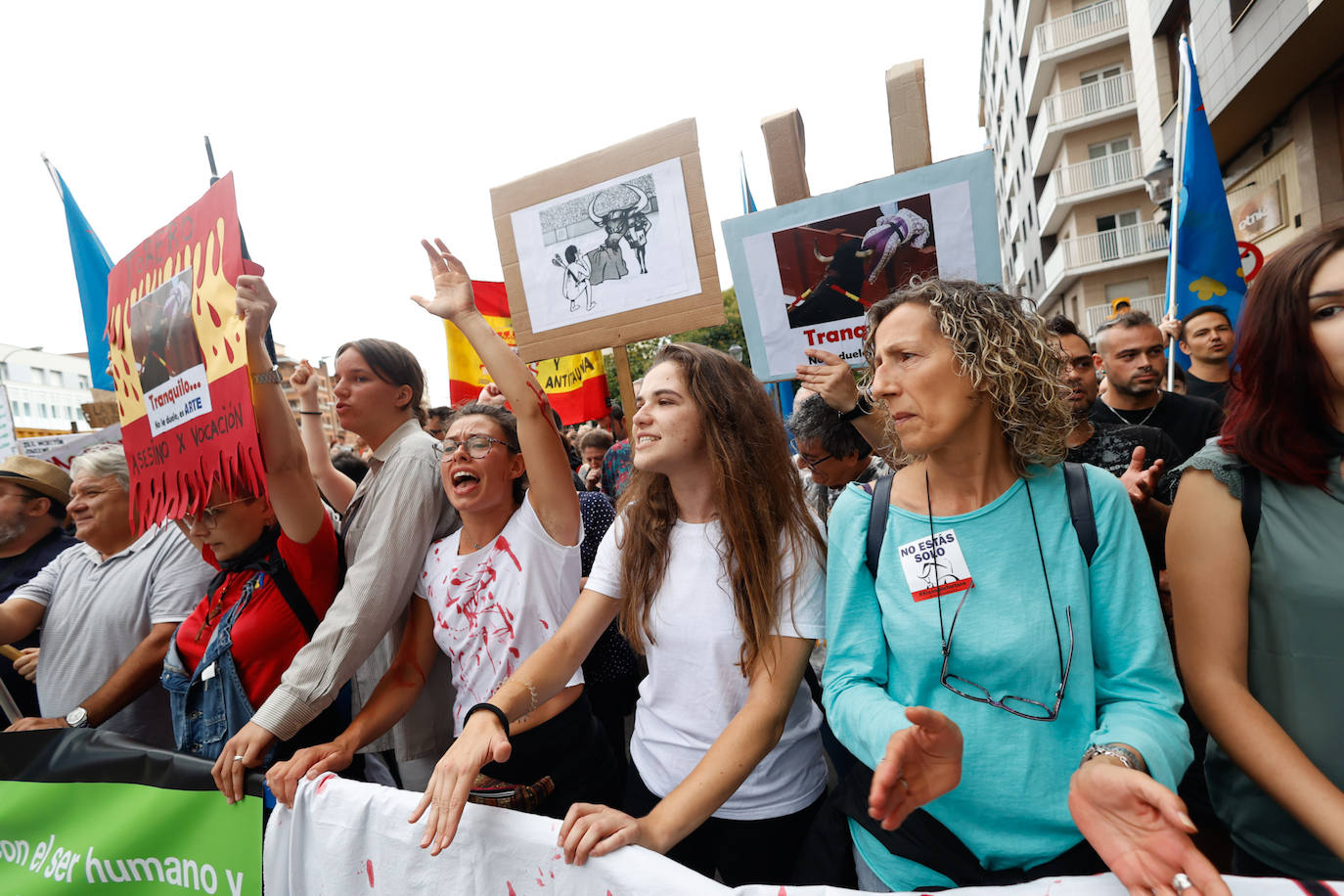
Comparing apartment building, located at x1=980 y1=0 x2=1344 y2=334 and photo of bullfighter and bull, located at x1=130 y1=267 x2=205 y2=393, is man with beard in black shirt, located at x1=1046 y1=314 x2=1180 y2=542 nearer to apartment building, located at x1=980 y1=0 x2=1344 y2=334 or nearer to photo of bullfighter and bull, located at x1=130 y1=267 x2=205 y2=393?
apartment building, located at x1=980 y1=0 x2=1344 y2=334

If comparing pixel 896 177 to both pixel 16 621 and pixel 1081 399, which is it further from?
pixel 16 621

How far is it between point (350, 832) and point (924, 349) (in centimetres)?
167

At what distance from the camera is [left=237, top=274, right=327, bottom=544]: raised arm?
222 cm

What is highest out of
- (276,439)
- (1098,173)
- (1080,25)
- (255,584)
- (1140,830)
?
(1080,25)

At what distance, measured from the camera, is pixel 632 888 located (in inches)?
48.9

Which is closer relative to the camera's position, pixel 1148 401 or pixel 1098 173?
pixel 1148 401

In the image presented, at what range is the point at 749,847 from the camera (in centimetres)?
166

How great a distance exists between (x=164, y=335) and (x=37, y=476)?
1923mm

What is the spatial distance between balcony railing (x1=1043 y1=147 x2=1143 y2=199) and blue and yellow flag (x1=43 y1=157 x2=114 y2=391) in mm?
29673

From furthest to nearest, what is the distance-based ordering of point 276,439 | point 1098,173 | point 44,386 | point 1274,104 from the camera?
point 44,386, point 1098,173, point 1274,104, point 276,439

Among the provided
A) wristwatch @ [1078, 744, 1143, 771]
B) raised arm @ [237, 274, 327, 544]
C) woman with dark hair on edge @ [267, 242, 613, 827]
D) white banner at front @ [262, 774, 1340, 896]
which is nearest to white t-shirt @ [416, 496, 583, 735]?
woman with dark hair on edge @ [267, 242, 613, 827]

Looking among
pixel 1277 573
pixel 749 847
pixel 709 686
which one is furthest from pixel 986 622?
pixel 749 847

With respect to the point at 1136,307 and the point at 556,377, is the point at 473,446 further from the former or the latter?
the point at 1136,307

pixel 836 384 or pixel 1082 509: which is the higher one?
pixel 836 384
